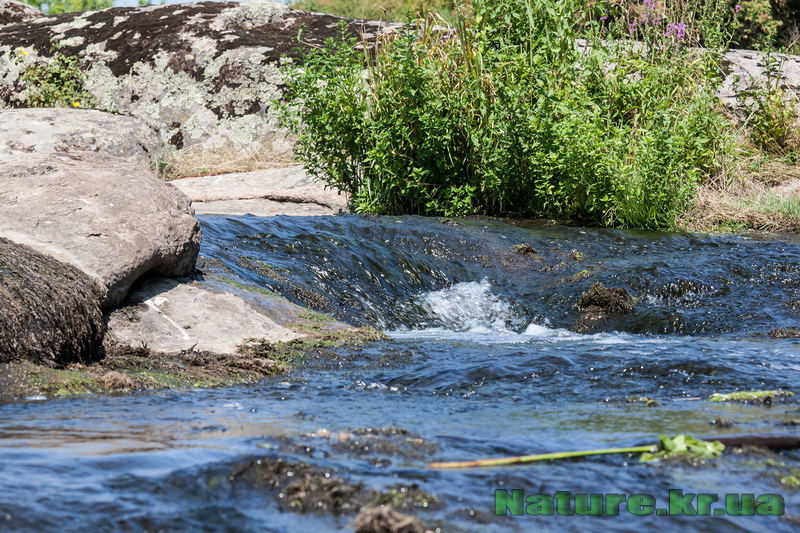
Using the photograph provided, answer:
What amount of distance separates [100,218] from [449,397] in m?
2.26

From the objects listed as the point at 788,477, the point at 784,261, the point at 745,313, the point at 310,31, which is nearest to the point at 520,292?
the point at 745,313

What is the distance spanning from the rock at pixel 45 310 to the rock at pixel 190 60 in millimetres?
8400

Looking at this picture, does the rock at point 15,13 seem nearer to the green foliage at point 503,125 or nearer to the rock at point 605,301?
the green foliage at point 503,125

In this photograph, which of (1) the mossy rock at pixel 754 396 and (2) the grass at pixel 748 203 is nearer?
(1) the mossy rock at pixel 754 396

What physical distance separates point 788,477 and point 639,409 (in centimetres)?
109

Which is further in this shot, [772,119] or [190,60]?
[190,60]

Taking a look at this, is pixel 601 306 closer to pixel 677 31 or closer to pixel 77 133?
pixel 677 31

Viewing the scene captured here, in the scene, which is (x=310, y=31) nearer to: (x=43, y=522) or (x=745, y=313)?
(x=745, y=313)

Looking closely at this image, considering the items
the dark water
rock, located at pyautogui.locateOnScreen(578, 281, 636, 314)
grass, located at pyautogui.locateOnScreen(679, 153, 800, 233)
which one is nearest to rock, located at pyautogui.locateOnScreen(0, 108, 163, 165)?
the dark water

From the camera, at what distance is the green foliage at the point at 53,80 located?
12969 mm

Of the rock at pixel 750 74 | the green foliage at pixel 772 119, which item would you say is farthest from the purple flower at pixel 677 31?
the green foliage at pixel 772 119

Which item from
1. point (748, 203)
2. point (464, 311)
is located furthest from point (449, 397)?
point (748, 203)

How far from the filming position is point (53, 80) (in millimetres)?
13148

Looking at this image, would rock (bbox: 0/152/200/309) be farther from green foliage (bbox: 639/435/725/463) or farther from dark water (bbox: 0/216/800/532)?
green foliage (bbox: 639/435/725/463)
